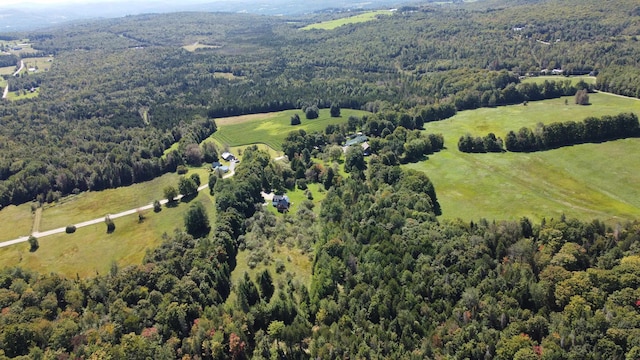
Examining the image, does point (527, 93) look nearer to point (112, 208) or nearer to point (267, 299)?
point (267, 299)

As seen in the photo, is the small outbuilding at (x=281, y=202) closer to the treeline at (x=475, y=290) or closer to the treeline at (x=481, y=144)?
the treeline at (x=475, y=290)

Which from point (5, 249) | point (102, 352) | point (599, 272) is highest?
point (599, 272)

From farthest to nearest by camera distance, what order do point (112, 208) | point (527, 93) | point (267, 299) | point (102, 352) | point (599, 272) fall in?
point (527, 93) < point (112, 208) < point (267, 299) < point (599, 272) < point (102, 352)

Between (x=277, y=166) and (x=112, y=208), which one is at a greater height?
(x=277, y=166)

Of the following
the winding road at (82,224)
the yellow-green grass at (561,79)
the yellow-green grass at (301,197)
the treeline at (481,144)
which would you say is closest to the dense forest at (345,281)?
the treeline at (481,144)

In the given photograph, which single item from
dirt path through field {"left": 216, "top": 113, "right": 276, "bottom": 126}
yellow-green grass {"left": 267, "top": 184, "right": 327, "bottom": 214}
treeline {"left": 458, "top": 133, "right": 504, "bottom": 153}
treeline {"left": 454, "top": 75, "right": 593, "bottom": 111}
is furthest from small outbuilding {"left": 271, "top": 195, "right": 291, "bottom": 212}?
treeline {"left": 454, "top": 75, "right": 593, "bottom": 111}

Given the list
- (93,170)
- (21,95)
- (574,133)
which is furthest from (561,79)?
(21,95)

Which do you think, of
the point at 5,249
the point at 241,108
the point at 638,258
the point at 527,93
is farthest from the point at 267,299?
the point at 527,93
